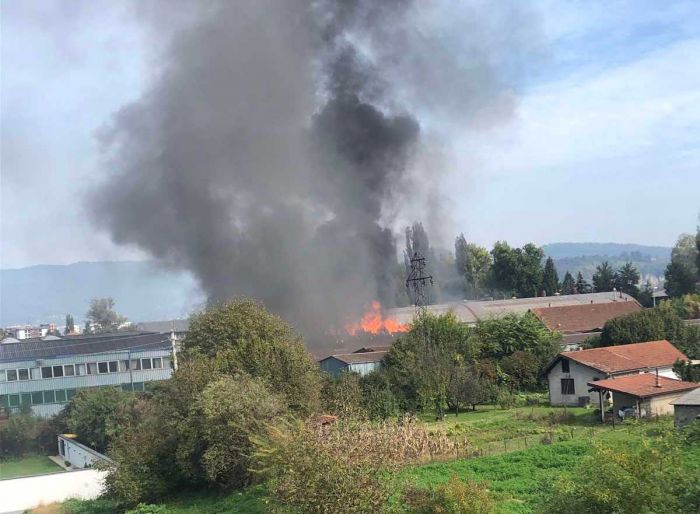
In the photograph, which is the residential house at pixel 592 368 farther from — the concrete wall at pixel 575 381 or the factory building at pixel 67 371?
the factory building at pixel 67 371

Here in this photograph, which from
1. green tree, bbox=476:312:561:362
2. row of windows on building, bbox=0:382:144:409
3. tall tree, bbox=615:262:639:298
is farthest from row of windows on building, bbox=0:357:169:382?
tall tree, bbox=615:262:639:298

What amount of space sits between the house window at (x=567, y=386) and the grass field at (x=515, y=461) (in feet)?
8.83

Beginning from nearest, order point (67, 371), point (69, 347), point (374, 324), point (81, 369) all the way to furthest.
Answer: point (67, 371), point (81, 369), point (69, 347), point (374, 324)

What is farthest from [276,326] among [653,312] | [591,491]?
[653,312]

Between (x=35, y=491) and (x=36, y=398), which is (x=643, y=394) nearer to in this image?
(x=35, y=491)

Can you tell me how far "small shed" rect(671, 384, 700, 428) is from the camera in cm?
1964

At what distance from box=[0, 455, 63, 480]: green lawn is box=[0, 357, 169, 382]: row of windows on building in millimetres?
6692

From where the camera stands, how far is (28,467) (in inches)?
1303

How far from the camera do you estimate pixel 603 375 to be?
28.8 meters

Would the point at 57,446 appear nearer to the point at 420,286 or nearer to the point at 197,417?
the point at 197,417

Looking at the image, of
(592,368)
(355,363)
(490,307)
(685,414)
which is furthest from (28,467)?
(490,307)

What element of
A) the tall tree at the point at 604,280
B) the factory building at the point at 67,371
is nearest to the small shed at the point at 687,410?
the factory building at the point at 67,371

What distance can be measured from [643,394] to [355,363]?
1715cm

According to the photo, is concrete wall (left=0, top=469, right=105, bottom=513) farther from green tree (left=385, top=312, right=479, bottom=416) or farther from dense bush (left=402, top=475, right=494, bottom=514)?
dense bush (left=402, top=475, right=494, bottom=514)
